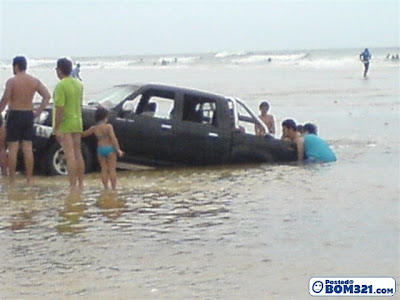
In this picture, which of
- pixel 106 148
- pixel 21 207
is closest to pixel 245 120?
pixel 106 148

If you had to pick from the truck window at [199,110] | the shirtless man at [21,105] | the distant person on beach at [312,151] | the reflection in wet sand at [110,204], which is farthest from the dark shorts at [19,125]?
the distant person on beach at [312,151]

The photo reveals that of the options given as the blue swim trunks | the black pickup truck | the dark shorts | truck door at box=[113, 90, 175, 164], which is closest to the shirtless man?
the dark shorts

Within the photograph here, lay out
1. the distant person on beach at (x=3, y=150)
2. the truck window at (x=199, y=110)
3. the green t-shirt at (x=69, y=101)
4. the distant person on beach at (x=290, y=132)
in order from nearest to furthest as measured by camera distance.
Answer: the green t-shirt at (x=69, y=101) < the distant person on beach at (x=3, y=150) < the truck window at (x=199, y=110) < the distant person on beach at (x=290, y=132)

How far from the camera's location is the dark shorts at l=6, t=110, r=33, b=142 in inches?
462

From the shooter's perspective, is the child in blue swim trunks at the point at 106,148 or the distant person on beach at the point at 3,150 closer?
the child in blue swim trunks at the point at 106,148

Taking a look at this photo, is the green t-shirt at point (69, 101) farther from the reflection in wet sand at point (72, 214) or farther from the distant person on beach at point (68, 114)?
the reflection in wet sand at point (72, 214)

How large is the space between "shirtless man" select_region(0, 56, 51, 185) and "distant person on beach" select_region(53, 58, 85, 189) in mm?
517

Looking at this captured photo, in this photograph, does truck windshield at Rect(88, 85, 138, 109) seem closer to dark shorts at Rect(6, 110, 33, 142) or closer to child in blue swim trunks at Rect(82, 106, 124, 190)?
child in blue swim trunks at Rect(82, 106, 124, 190)

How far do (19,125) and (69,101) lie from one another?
0.90m

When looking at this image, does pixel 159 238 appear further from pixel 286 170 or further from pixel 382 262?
pixel 286 170

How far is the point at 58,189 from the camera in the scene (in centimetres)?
1155

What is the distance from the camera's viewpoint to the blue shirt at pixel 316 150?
1473cm

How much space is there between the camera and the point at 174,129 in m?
13.9

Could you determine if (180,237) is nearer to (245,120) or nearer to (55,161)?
(55,161)
